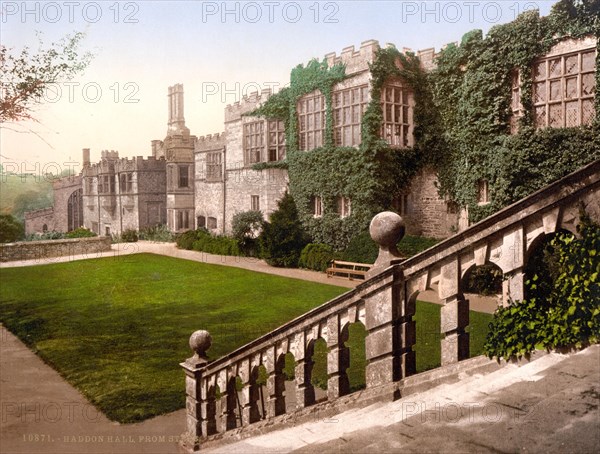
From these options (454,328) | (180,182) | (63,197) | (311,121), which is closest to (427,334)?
(454,328)

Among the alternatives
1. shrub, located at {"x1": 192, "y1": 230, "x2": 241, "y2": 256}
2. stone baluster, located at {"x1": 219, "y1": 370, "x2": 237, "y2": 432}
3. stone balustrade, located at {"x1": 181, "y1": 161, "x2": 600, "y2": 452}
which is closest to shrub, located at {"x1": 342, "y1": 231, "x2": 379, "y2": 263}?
shrub, located at {"x1": 192, "y1": 230, "x2": 241, "y2": 256}

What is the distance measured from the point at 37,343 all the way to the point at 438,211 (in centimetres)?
1500

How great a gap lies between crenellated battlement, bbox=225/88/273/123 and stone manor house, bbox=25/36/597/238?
0.06 metres

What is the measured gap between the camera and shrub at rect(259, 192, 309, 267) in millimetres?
21097

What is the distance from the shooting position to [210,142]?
31.8 metres

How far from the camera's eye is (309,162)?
22.8m

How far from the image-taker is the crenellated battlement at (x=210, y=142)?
30672 millimetres

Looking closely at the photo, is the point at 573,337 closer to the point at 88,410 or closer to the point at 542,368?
the point at 542,368

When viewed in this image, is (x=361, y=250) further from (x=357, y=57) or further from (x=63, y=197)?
(x=63, y=197)

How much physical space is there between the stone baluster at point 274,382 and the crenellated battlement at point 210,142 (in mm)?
26194

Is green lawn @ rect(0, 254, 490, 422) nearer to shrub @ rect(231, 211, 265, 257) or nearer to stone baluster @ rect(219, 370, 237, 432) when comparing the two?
stone baluster @ rect(219, 370, 237, 432)

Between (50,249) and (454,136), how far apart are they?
69.3 feet

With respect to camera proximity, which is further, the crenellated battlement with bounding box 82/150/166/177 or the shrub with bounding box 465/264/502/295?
the crenellated battlement with bounding box 82/150/166/177

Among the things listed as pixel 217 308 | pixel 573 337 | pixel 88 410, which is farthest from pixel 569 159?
pixel 88 410
